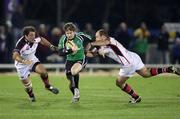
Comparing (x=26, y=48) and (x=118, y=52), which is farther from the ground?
(x=26, y=48)

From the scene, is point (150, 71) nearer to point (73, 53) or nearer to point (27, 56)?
point (73, 53)

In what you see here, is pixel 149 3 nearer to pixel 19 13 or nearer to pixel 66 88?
pixel 19 13

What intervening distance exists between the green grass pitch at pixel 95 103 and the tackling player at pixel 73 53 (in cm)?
52

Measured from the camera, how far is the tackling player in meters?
16.4

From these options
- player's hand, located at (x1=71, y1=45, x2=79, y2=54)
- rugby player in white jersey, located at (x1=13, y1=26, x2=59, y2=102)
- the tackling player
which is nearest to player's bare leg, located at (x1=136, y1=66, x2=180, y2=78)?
the tackling player

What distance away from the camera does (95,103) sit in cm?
1644

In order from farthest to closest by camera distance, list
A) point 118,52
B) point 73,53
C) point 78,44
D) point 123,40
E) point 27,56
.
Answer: point 123,40 → point 27,56 → point 78,44 → point 73,53 → point 118,52

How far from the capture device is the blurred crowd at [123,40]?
90.3 feet

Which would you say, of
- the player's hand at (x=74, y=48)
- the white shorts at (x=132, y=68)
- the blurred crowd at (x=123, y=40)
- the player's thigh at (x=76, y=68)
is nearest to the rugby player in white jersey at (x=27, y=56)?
the player's hand at (x=74, y=48)

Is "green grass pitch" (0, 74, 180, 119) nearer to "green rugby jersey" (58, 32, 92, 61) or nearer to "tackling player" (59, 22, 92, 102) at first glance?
"tackling player" (59, 22, 92, 102)

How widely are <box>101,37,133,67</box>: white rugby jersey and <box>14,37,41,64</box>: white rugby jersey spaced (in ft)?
6.57

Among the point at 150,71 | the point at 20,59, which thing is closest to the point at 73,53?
the point at 20,59

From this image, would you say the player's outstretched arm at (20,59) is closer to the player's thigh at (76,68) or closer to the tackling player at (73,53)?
the tackling player at (73,53)

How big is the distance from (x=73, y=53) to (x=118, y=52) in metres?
1.22
